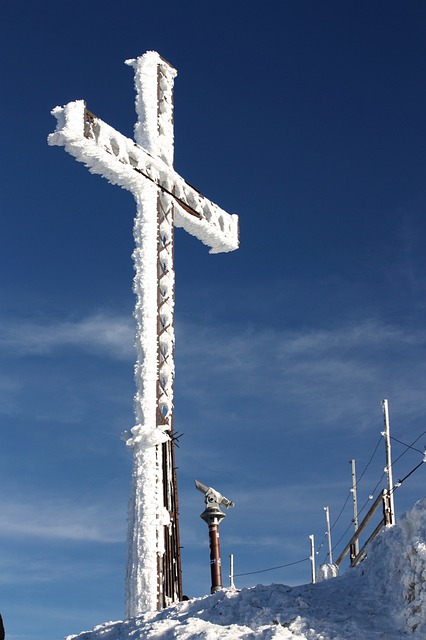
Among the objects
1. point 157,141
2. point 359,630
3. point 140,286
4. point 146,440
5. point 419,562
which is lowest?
point 359,630

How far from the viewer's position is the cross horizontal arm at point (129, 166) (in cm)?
1736

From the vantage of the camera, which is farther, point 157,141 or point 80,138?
point 157,141

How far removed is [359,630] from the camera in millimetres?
10023

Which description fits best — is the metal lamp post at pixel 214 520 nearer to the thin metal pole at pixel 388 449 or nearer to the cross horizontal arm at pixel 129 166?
the thin metal pole at pixel 388 449

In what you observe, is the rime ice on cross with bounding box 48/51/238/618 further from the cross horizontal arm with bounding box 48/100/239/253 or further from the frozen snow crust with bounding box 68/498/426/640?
the frozen snow crust with bounding box 68/498/426/640

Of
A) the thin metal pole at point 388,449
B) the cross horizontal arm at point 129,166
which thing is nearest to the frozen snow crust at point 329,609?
the thin metal pole at point 388,449

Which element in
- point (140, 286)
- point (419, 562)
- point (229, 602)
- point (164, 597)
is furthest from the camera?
point (140, 286)

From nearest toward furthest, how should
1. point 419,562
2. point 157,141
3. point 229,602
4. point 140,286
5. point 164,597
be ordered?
1. point 419,562
2. point 229,602
3. point 164,597
4. point 140,286
5. point 157,141

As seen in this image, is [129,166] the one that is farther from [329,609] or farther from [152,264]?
[329,609]

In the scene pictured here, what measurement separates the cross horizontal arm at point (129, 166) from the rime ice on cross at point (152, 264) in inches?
0.8

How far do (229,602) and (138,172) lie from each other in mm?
9832

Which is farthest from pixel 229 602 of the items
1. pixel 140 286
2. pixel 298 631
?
pixel 140 286

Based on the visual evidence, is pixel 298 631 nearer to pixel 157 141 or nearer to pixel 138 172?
pixel 138 172

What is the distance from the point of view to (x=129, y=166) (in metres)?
18.1
